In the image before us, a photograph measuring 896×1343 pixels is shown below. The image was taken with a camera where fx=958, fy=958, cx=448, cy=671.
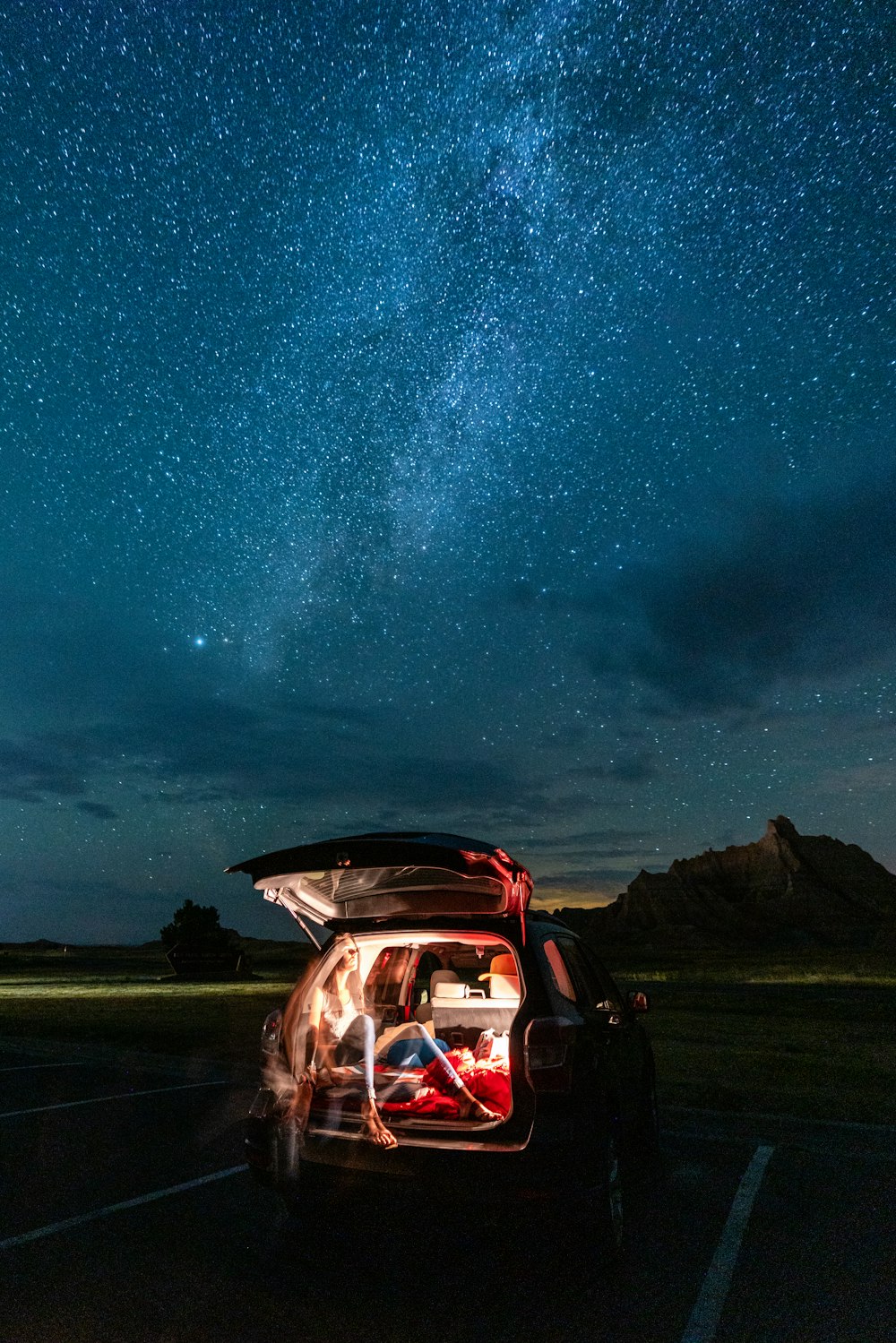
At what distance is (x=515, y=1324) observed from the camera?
3654 mm

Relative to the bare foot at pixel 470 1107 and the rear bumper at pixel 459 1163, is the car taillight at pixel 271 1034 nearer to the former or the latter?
the rear bumper at pixel 459 1163

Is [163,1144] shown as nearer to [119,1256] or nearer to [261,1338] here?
[119,1256]

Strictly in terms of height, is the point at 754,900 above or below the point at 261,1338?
above

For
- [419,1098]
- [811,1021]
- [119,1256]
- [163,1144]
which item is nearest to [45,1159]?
[163,1144]

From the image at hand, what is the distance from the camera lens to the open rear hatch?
4438mm

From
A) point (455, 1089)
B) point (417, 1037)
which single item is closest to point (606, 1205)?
point (455, 1089)

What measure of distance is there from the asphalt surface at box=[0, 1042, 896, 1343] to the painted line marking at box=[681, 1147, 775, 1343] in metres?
0.01

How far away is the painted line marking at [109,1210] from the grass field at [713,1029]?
4598 mm

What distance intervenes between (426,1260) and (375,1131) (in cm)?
82

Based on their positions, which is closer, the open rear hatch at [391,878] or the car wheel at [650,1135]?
the open rear hatch at [391,878]

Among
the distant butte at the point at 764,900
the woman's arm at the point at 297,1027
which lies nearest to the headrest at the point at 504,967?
the woman's arm at the point at 297,1027

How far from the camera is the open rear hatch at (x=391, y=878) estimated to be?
444cm

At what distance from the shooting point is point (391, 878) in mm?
5242

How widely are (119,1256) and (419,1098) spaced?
4.98 ft
